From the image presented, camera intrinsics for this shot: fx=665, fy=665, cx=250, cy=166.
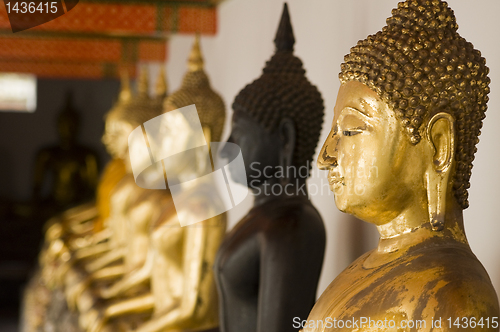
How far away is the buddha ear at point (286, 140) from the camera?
6.20ft

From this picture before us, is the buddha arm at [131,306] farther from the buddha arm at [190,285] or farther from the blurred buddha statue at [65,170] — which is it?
the blurred buddha statue at [65,170]

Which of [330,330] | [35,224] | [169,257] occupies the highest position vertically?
[330,330]

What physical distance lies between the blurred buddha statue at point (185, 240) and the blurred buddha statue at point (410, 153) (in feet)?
4.18

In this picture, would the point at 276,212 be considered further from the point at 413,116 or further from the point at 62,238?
the point at 62,238

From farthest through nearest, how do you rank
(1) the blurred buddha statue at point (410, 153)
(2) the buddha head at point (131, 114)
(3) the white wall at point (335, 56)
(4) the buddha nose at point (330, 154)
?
(2) the buddha head at point (131, 114), (3) the white wall at point (335, 56), (4) the buddha nose at point (330, 154), (1) the blurred buddha statue at point (410, 153)

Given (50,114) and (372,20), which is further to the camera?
(50,114)

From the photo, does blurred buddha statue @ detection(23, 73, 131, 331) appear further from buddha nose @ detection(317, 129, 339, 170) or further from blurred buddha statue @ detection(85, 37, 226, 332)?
buddha nose @ detection(317, 129, 339, 170)

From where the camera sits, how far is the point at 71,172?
806 centimetres

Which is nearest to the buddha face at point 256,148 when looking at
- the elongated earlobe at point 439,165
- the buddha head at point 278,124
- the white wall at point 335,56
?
the buddha head at point 278,124

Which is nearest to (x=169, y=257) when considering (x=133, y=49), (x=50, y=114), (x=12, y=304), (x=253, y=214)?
(x=253, y=214)

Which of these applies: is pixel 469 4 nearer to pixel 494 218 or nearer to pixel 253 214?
pixel 494 218

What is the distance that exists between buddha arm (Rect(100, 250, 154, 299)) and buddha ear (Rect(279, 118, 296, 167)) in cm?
147

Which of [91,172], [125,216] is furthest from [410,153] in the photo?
[91,172]

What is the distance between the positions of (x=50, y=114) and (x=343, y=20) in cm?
664
